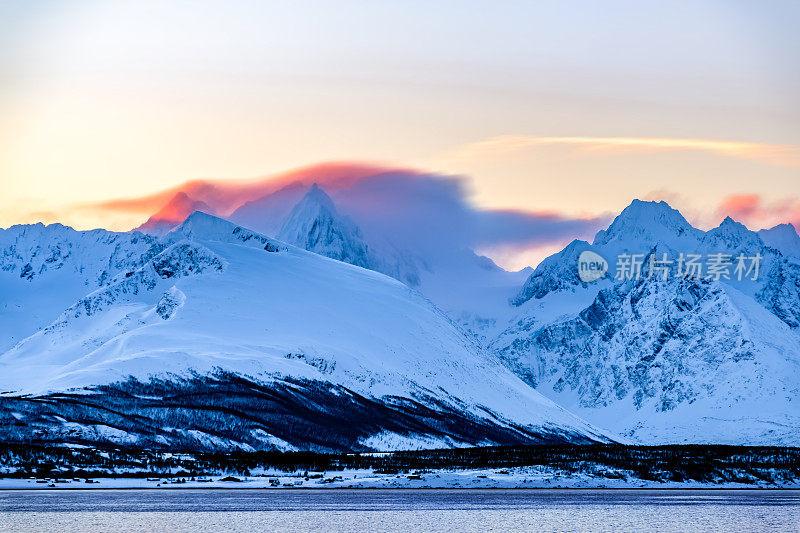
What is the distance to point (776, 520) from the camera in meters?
188

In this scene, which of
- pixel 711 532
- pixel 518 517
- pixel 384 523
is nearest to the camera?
pixel 711 532

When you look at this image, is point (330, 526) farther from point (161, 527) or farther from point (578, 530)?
point (578, 530)

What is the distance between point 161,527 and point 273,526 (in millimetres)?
15021

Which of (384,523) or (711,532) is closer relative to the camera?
(711,532)

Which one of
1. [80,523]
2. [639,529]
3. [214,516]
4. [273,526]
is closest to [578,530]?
[639,529]

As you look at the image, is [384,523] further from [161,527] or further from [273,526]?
[161,527]

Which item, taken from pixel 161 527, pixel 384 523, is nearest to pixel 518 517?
pixel 384 523

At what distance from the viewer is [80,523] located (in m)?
177

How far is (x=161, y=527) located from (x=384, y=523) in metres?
31.4

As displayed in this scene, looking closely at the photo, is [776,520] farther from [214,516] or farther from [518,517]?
[214,516]

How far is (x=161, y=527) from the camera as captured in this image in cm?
17312

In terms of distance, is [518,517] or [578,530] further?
[518,517]

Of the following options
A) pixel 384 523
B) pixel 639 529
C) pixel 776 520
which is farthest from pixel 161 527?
pixel 776 520

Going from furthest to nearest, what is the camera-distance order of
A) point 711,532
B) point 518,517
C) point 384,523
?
point 518,517
point 384,523
point 711,532
